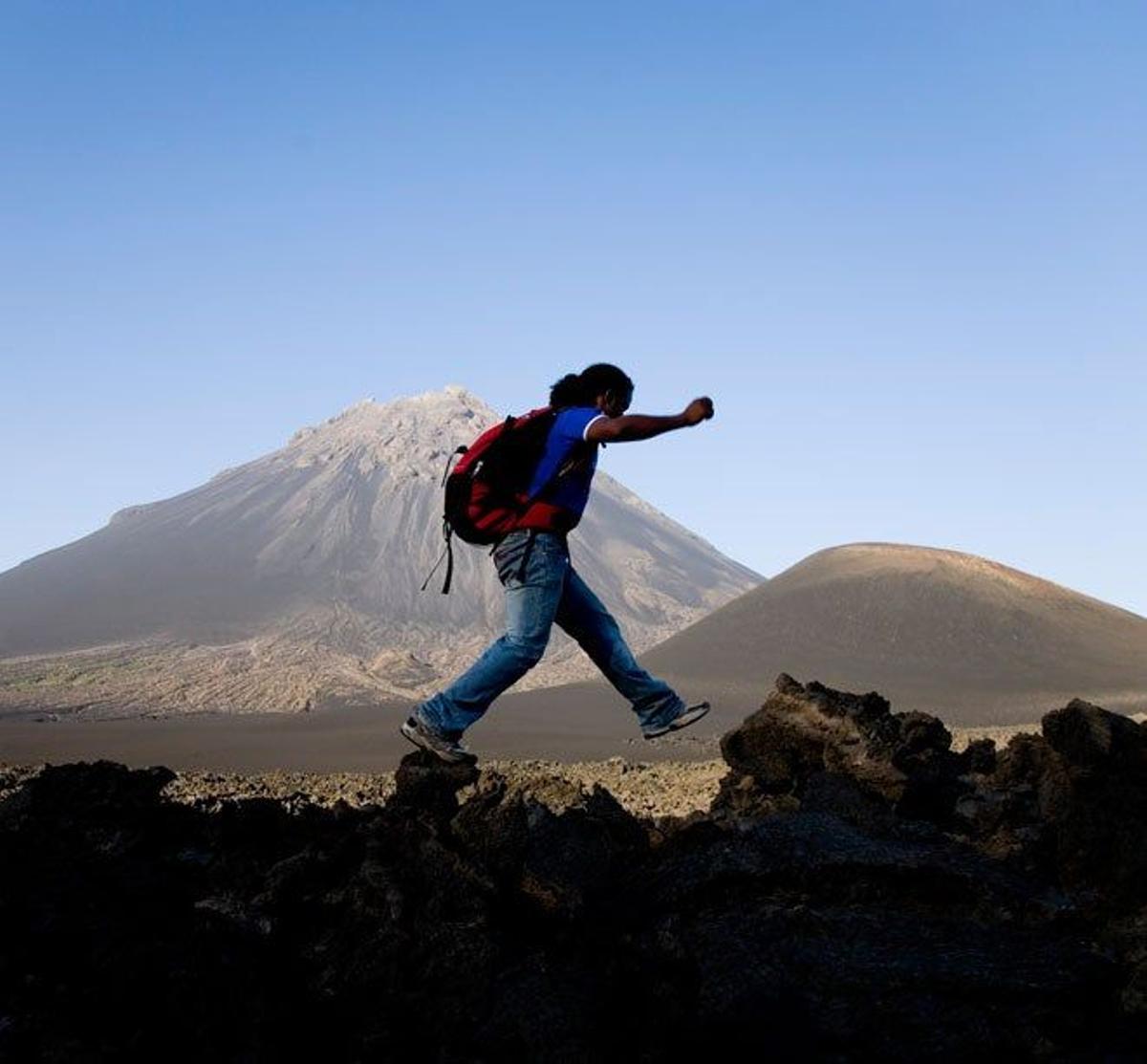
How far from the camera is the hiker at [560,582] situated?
507cm

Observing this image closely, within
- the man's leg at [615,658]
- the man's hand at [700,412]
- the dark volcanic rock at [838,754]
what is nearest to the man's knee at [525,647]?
the man's leg at [615,658]

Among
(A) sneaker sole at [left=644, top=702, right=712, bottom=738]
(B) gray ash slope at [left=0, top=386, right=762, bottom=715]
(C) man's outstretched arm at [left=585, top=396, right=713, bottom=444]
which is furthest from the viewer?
(B) gray ash slope at [left=0, top=386, right=762, bottom=715]

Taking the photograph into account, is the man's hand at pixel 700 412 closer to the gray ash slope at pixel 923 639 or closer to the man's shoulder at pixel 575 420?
the man's shoulder at pixel 575 420

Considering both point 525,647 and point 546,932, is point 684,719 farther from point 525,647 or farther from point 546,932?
point 546,932

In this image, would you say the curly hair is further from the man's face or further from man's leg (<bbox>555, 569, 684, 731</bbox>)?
man's leg (<bbox>555, 569, 684, 731</bbox>)

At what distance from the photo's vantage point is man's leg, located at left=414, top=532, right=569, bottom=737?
5176mm

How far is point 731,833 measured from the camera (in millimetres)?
4348

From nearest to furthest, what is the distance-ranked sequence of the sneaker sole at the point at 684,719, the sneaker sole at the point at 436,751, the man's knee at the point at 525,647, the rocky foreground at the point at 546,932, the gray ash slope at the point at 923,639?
the rocky foreground at the point at 546,932
the man's knee at the point at 525,647
the sneaker sole at the point at 436,751
the sneaker sole at the point at 684,719
the gray ash slope at the point at 923,639

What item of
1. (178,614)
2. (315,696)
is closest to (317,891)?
(315,696)

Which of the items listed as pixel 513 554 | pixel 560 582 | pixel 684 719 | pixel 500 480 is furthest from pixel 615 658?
pixel 500 480

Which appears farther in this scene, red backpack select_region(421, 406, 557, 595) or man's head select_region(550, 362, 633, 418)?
man's head select_region(550, 362, 633, 418)

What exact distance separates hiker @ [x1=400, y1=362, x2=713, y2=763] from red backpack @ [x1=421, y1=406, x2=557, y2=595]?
0.04 meters

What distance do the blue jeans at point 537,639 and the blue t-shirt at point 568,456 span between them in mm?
154

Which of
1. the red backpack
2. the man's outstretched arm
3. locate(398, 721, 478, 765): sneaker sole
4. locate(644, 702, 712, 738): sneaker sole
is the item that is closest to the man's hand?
the man's outstretched arm
